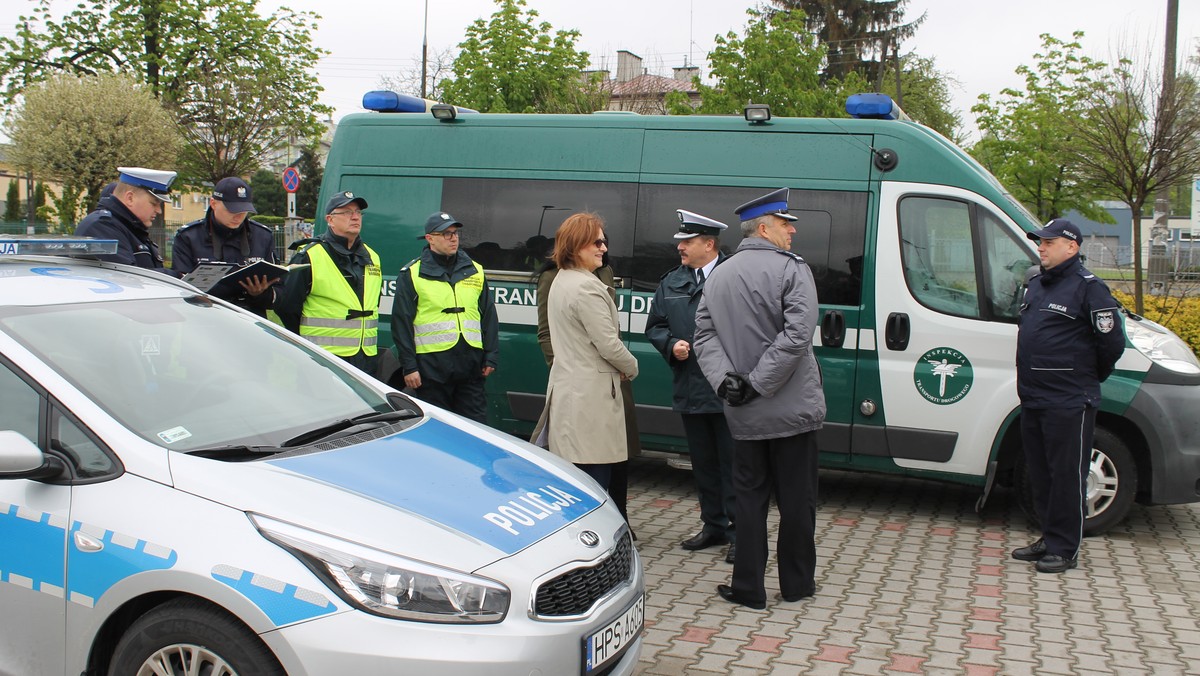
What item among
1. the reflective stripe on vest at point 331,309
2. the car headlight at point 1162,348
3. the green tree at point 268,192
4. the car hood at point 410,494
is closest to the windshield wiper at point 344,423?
the car hood at point 410,494

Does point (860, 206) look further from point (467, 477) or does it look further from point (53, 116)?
point (53, 116)

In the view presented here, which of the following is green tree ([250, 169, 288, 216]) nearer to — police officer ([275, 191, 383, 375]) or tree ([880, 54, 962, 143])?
tree ([880, 54, 962, 143])

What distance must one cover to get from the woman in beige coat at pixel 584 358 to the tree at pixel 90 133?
2485 cm

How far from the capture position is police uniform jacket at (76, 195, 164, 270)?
5387 mm

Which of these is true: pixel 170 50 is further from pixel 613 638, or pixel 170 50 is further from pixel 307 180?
pixel 613 638

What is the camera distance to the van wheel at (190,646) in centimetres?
272

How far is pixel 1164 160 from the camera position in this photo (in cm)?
1252

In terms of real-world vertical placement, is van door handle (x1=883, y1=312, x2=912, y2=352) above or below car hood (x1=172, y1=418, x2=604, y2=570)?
above

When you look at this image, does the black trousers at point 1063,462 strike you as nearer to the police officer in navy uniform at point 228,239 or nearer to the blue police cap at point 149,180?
the police officer in navy uniform at point 228,239

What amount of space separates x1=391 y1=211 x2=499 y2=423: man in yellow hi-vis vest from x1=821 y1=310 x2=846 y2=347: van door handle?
2.15 metres

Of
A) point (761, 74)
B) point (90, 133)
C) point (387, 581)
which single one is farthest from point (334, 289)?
point (90, 133)

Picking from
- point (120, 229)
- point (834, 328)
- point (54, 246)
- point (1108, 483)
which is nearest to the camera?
point (54, 246)

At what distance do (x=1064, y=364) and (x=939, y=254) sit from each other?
3.92 feet

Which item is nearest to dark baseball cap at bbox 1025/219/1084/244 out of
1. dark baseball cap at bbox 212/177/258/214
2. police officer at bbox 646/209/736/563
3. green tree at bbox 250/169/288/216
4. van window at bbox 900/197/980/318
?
van window at bbox 900/197/980/318
